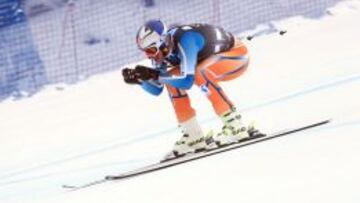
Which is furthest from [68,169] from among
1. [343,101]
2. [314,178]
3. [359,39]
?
[359,39]

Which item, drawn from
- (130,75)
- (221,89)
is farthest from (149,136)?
(221,89)

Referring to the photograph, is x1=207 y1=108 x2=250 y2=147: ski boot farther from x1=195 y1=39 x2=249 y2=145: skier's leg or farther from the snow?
the snow

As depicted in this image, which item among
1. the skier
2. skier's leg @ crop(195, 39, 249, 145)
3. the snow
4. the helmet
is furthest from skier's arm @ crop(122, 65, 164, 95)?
the snow

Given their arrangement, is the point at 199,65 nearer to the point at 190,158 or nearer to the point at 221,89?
the point at 221,89

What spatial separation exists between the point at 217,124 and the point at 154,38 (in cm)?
208

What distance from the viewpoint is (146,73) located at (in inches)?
229

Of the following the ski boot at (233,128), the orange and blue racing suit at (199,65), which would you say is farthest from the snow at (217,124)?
the orange and blue racing suit at (199,65)

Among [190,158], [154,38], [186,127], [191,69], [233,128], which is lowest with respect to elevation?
[190,158]

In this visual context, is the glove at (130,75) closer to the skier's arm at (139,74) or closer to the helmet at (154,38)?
the skier's arm at (139,74)

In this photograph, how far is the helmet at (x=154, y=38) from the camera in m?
5.68

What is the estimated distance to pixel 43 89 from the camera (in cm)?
1252

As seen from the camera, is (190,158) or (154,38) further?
(154,38)

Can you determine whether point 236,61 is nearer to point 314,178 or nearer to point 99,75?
point 314,178

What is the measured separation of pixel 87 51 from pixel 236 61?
791cm
